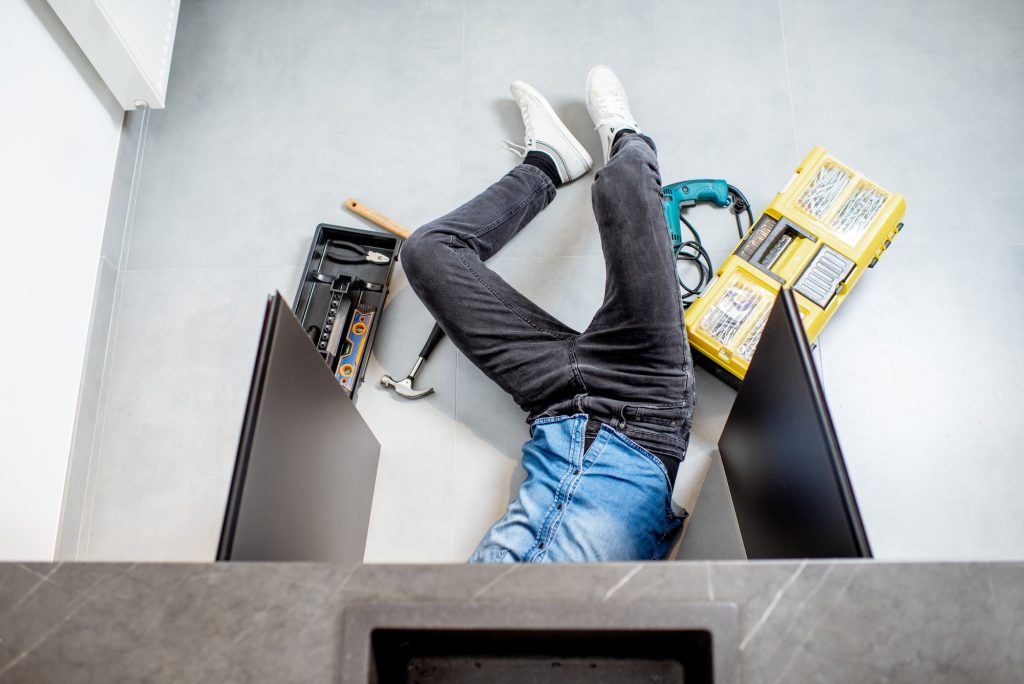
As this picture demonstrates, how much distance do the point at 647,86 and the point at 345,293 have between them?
0.90m

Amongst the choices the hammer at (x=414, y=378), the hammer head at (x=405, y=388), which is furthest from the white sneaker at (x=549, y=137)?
the hammer head at (x=405, y=388)

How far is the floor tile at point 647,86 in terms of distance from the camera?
1.70m

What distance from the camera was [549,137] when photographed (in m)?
1.67

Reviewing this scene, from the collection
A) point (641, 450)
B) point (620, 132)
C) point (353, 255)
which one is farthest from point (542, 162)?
point (641, 450)

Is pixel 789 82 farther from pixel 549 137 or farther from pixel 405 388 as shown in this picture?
pixel 405 388

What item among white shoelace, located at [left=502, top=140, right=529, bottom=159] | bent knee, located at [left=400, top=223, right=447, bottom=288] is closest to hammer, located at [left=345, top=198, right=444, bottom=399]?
bent knee, located at [left=400, top=223, right=447, bottom=288]

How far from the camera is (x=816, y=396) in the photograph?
0.90 m

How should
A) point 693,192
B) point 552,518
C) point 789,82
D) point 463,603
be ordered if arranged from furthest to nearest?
point 789,82, point 693,192, point 552,518, point 463,603

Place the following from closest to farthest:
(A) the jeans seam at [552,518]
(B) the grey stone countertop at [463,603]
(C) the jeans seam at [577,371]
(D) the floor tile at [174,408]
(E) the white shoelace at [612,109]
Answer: (B) the grey stone countertop at [463,603] → (A) the jeans seam at [552,518] → (C) the jeans seam at [577,371] → (D) the floor tile at [174,408] → (E) the white shoelace at [612,109]

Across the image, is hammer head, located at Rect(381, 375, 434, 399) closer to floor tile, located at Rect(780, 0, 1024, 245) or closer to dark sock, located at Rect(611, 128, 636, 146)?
dark sock, located at Rect(611, 128, 636, 146)

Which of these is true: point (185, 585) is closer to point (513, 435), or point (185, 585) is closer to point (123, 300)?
point (513, 435)

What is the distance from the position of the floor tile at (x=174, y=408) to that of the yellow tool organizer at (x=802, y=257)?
3.25 feet

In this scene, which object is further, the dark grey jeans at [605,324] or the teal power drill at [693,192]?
the teal power drill at [693,192]

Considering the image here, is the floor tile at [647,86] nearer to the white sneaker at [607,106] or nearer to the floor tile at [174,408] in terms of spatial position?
the white sneaker at [607,106]
